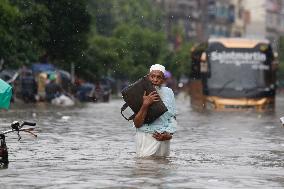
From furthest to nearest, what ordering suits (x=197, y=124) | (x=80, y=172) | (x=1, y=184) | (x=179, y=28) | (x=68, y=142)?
(x=179, y=28)
(x=197, y=124)
(x=68, y=142)
(x=80, y=172)
(x=1, y=184)

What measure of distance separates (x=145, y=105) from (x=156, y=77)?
42 cm

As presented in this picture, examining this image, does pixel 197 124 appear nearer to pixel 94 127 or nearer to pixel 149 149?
pixel 94 127

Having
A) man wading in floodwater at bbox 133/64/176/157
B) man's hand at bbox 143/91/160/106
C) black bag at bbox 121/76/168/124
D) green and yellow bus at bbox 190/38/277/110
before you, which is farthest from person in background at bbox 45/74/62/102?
man's hand at bbox 143/91/160/106

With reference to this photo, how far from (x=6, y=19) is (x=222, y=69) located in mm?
9084

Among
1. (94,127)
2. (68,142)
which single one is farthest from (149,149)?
(94,127)

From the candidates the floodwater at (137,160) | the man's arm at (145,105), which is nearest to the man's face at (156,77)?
the man's arm at (145,105)

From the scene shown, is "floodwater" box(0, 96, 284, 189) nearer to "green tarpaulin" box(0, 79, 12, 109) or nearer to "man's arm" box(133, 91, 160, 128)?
"man's arm" box(133, 91, 160, 128)

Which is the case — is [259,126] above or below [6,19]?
below

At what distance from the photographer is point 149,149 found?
50.7 feet

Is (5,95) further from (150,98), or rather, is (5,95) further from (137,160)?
(137,160)

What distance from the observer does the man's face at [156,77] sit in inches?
599

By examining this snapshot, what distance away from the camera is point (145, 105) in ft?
49.7

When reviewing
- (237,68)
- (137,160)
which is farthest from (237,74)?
(137,160)

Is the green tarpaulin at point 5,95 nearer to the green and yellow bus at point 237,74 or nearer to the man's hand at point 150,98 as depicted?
the man's hand at point 150,98
